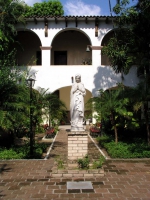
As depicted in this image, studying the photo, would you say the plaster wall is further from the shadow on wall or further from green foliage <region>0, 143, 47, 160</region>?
green foliage <region>0, 143, 47, 160</region>

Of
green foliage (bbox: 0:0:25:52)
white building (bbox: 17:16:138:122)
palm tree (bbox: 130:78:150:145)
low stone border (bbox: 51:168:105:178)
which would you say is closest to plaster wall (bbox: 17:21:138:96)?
white building (bbox: 17:16:138:122)

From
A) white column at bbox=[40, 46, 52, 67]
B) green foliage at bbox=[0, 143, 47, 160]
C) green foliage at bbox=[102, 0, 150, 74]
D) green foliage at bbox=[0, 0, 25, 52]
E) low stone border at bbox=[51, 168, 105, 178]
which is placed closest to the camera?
low stone border at bbox=[51, 168, 105, 178]

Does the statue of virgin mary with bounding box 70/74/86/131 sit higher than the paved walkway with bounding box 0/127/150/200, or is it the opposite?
the statue of virgin mary with bounding box 70/74/86/131

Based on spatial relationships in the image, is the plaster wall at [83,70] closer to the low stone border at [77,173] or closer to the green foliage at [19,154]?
the green foliage at [19,154]

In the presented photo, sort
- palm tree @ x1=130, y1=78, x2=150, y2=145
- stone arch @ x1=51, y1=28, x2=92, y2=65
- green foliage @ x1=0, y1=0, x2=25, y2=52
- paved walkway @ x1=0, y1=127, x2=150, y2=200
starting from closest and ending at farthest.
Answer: paved walkway @ x1=0, y1=127, x2=150, y2=200 → palm tree @ x1=130, y1=78, x2=150, y2=145 → green foliage @ x1=0, y1=0, x2=25, y2=52 → stone arch @ x1=51, y1=28, x2=92, y2=65

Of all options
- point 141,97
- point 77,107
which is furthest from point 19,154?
point 141,97

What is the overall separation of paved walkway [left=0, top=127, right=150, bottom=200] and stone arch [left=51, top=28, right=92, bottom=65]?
11.5m

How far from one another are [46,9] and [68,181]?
2103cm

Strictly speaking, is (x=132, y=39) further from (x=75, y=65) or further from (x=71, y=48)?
(x=71, y=48)

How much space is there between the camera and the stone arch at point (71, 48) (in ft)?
56.5

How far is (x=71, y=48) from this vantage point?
56.8 feet

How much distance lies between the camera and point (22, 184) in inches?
200

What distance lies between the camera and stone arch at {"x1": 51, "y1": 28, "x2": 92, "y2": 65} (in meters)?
17.2

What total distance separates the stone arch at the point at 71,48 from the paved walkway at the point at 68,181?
452 inches
